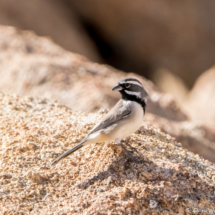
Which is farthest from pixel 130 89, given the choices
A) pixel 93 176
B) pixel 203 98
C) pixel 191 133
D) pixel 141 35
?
pixel 141 35

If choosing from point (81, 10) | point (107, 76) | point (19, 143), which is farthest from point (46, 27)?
point (19, 143)

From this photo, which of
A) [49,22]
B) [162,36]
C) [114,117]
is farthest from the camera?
[162,36]

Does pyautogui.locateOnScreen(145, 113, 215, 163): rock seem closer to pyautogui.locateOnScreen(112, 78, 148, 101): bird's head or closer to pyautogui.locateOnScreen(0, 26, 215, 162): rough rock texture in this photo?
pyautogui.locateOnScreen(0, 26, 215, 162): rough rock texture

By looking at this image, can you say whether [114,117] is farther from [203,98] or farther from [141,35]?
[141,35]

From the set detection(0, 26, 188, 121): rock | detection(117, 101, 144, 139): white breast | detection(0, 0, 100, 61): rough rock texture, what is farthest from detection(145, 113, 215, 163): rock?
detection(0, 0, 100, 61): rough rock texture

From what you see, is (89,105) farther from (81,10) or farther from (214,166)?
(81,10)

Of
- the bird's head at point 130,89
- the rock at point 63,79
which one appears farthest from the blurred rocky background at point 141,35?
the bird's head at point 130,89
